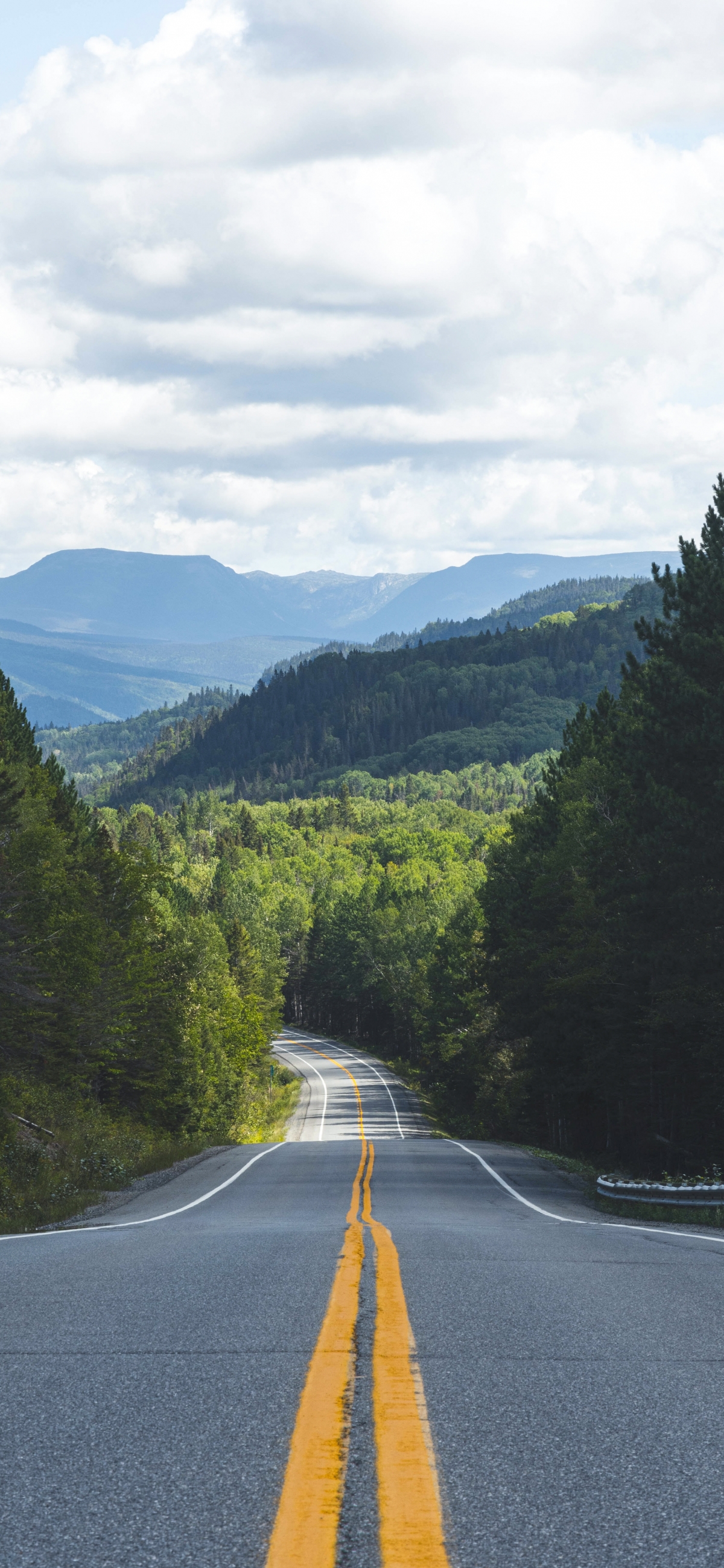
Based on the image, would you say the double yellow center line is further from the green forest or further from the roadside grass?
the green forest

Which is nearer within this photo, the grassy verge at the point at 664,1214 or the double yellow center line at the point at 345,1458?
the double yellow center line at the point at 345,1458

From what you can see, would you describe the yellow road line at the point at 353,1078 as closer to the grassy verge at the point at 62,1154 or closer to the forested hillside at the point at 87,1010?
the forested hillside at the point at 87,1010

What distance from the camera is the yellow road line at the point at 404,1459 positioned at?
287 centimetres

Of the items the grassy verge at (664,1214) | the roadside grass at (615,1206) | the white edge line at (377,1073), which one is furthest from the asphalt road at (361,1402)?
the white edge line at (377,1073)

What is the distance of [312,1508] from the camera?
3131 mm

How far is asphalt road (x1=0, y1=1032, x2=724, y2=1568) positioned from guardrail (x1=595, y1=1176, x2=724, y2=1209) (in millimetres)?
7839

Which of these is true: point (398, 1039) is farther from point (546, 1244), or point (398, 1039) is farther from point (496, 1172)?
point (546, 1244)

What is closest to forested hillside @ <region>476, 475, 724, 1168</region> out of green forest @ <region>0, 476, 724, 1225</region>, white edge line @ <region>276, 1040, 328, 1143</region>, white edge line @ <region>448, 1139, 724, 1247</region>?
green forest @ <region>0, 476, 724, 1225</region>

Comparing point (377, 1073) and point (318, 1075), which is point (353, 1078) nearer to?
point (377, 1073)

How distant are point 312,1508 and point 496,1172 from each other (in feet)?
80.7

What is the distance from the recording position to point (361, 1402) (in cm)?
414

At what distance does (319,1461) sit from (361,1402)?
0.69 m

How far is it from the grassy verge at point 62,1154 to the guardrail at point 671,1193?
30.4ft

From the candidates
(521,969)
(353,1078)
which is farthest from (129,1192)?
(353,1078)
